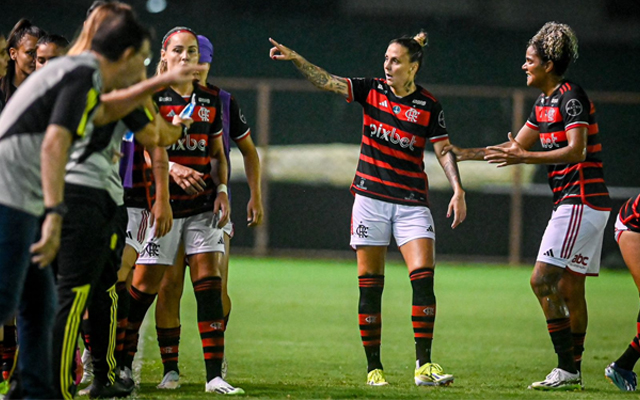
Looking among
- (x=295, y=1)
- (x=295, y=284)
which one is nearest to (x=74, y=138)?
(x=295, y=284)

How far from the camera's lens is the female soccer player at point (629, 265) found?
19.5ft

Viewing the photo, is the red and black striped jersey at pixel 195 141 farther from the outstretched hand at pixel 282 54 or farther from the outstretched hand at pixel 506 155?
the outstretched hand at pixel 506 155

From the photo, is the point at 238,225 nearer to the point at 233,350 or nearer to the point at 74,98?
the point at 233,350

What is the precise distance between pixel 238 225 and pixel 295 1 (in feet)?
21.5

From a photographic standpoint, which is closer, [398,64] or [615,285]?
[398,64]

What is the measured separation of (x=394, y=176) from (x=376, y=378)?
135 centimetres

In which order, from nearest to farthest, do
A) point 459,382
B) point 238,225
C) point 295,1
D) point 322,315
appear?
point 459,382
point 322,315
point 238,225
point 295,1

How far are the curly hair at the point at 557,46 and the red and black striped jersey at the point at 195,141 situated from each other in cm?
216

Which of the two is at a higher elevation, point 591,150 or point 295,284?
point 591,150

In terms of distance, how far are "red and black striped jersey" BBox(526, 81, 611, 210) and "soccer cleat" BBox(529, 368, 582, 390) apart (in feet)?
3.62

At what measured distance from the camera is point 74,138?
3.64 meters

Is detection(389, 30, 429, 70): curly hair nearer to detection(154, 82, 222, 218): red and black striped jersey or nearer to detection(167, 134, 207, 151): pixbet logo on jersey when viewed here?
detection(154, 82, 222, 218): red and black striped jersey

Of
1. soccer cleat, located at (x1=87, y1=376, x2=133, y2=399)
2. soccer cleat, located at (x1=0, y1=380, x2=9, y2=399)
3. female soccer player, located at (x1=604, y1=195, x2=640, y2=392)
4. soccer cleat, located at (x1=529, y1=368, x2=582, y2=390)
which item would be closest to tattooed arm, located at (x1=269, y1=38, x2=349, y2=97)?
female soccer player, located at (x1=604, y1=195, x2=640, y2=392)

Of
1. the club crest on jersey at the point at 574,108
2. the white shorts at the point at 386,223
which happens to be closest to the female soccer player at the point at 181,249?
the white shorts at the point at 386,223
